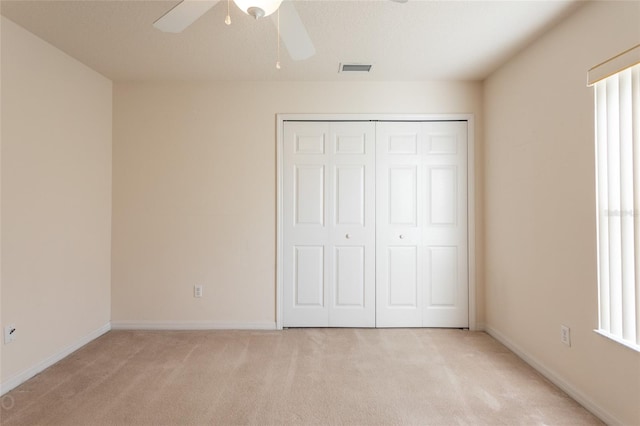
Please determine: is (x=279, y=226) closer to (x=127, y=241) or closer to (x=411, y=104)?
(x=127, y=241)

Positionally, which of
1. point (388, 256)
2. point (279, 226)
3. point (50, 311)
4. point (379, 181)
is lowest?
point (50, 311)

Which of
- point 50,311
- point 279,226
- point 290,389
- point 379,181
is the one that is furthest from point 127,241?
point 379,181

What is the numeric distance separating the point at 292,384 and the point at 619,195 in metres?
2.30

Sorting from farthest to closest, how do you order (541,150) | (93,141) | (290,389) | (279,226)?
(279,226) → (93,141) → (541,150) → (290,389)

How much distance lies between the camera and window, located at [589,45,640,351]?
Answer: 1.71m

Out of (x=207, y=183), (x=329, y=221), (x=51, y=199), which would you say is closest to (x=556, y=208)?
(x=329, y=221)

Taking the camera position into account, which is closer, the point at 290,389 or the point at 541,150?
the point at 290,389

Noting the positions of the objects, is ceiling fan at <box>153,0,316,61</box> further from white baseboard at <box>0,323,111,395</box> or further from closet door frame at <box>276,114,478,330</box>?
white baseboard at <box>0,323,111,395</box>

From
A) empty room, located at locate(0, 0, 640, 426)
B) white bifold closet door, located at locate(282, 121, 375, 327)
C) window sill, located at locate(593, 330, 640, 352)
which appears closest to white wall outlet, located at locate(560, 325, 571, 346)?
empty room, located at locate(0, 0, 640, 426)

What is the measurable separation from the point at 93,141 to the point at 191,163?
0.87 metres

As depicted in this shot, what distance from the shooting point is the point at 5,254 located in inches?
86.0

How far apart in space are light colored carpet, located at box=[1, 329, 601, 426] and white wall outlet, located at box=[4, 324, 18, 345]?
338 millimetres

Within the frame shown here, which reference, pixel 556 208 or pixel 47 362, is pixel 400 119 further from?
pixel 47 362

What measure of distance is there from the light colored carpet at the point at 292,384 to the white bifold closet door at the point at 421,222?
34cm
